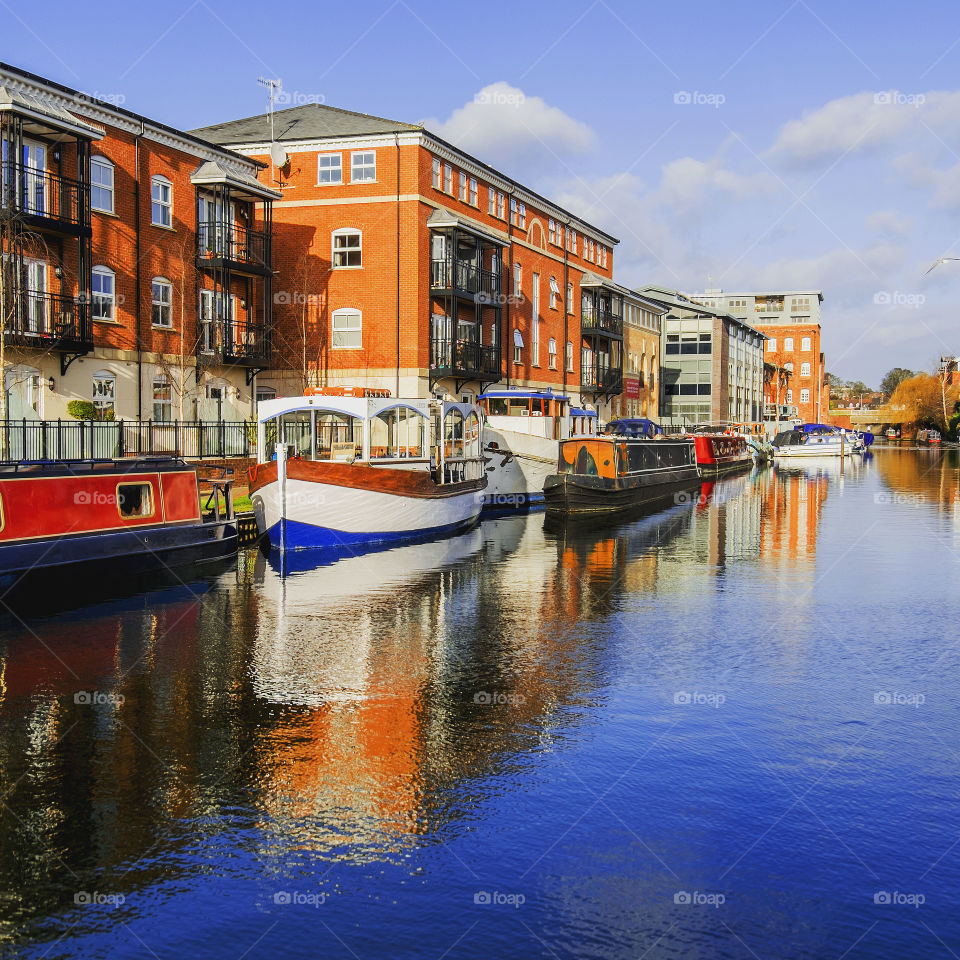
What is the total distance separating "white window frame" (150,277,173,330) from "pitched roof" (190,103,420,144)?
11.2 m

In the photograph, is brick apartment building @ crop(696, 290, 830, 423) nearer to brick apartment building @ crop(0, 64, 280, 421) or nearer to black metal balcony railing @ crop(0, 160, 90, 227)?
brick apartment building @ crop(0, 64, 280, 421)

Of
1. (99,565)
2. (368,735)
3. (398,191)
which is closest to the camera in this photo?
(368,735)

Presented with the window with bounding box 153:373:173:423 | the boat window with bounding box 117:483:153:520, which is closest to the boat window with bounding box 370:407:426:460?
the boat window with bounding box 117:483:153:520

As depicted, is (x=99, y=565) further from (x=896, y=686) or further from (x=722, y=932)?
(x=722, y=932)

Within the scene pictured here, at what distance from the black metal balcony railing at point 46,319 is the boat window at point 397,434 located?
894 centimetres

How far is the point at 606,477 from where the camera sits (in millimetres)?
38188

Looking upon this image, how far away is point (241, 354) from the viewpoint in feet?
119

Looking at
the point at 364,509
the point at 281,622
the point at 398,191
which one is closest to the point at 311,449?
the point at 364,509

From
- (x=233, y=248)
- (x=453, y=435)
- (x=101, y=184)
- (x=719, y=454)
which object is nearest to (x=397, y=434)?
(x=453, y=435)

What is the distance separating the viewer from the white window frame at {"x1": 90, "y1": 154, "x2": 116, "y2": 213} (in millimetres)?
30141

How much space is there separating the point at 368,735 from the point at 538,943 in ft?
13.0

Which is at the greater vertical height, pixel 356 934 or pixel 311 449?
pixel 311 449

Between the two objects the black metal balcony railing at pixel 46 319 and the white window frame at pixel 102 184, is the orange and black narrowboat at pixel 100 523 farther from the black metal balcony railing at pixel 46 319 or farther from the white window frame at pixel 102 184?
the white window frame at pixel 102 184

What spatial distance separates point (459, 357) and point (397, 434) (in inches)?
630
